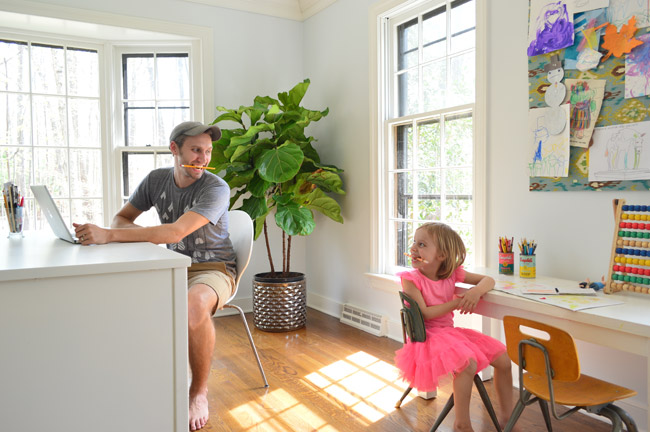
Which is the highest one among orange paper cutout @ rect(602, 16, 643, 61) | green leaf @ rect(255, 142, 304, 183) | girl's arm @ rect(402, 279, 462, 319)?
orange paper cutout @ rect(602, 16, 643, 61)

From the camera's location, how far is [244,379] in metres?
2.78

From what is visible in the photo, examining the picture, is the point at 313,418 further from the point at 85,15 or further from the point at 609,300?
the point at 85,15

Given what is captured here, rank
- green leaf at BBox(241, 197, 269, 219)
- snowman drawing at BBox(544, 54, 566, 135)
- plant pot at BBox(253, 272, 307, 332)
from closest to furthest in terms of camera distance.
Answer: snowman drawing at BBox(544, 54, 566, 135)
green leaf at BBox(241, 197, 269, 219)
plant pot at BBox(253, 272, 307, 332)

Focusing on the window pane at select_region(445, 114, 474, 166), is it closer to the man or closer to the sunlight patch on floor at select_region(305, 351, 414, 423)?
the sunlight patch on floor at select_region(305, 351, 414, 423)

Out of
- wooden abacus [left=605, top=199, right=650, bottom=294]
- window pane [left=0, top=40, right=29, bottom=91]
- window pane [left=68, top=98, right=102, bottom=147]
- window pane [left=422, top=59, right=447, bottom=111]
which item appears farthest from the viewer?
window pane [left=68, top=98, right=102, bottom=147]

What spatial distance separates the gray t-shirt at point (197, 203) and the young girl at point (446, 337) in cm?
94

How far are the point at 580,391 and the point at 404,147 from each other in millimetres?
2149

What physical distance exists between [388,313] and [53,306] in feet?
8.45

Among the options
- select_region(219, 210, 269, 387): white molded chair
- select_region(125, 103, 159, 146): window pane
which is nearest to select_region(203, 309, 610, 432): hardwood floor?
select_region(219, 210, 269, 387): white molded chair

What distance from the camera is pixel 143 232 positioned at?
6.66ft

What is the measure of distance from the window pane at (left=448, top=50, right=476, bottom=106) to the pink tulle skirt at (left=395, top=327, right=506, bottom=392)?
1502 millimetres

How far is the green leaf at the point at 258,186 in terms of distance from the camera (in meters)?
3.62

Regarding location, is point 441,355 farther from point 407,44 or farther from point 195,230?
point 407,44

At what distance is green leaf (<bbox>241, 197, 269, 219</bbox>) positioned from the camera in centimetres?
360
